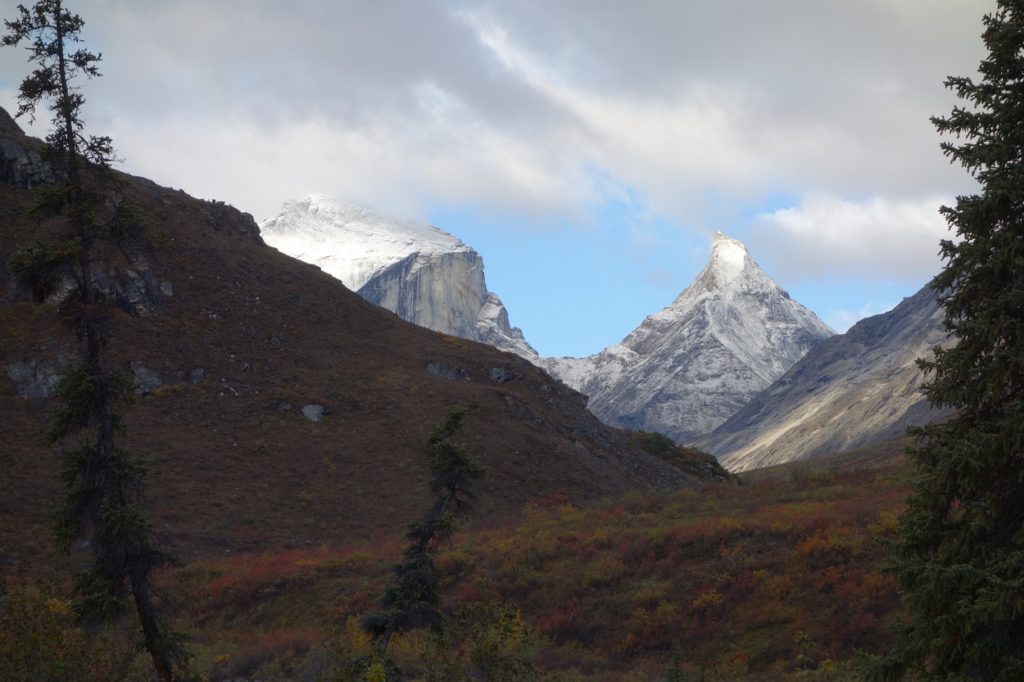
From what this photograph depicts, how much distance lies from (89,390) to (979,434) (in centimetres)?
1315

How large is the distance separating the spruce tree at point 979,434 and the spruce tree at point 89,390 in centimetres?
1135

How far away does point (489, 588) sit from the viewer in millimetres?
28422

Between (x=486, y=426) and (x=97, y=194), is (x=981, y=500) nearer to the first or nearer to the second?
(x=97, y=194)

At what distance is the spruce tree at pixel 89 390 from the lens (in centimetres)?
1459

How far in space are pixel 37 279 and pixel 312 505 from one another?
31.3 meters

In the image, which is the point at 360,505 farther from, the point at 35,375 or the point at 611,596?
the point at 611,596

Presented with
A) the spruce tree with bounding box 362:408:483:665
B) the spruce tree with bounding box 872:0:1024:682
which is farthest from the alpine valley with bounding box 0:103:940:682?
the spruce tree with bounding box 872:0:1024:682

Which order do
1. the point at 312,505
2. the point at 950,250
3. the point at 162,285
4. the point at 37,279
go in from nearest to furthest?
the point at 950,250, the point at 37,279, the point at 312,505, the point at 162,285

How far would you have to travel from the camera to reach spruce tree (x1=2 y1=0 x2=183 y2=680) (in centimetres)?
1459

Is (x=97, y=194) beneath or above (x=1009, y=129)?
above

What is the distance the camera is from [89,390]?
48.8 ft

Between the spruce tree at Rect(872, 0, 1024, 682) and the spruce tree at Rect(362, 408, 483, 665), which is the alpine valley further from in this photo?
the spruce tree at Rect(872, 0, 1024, 682)

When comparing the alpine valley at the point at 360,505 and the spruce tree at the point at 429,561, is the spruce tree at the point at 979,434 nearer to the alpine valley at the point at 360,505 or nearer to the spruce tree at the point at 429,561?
the alpine valley at the point at 360,505

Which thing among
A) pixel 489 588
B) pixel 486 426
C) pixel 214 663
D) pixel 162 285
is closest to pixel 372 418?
pixel 486 426
